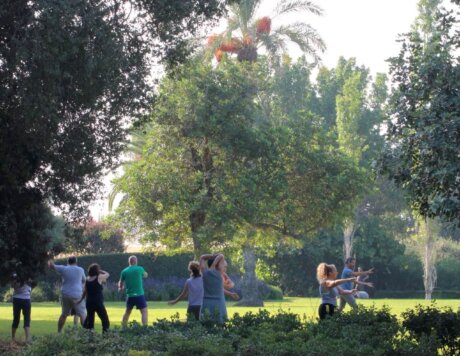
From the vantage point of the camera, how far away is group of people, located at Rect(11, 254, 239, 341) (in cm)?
1677

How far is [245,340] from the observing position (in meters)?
11.8

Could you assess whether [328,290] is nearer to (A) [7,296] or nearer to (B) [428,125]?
(B) [428,125]

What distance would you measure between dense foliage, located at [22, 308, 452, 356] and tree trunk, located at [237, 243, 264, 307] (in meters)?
31.1

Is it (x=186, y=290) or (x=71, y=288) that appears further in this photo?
(x=71, y=288)

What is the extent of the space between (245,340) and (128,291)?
410 inches

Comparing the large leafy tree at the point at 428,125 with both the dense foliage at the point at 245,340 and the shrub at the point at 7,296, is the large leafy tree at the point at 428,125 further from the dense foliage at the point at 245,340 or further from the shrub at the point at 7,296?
the shrub at the point at 7,296

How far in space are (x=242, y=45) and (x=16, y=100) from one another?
3092 cm

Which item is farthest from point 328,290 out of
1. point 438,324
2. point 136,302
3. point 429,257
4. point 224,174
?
point 429,257

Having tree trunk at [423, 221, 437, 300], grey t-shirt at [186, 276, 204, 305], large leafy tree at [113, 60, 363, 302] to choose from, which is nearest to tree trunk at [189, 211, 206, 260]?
large leafy tree at [113, 60, 363, 302]

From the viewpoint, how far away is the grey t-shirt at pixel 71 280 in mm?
20609

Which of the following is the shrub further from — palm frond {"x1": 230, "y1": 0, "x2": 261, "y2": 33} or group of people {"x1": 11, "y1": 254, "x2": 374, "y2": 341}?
group of people {"x1": 11, "y1": 254, "x2": 374, "y2": 341}

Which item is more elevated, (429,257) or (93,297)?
(429,257)

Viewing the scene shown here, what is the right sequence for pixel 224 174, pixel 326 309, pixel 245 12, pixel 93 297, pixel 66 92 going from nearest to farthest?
pixel 66 92
pixel 326 309
pixel 93 297
pixel 224 174
pixel 245 12

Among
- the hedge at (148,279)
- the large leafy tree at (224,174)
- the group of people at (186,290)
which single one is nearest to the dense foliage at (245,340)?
the group of people at (186,290)
